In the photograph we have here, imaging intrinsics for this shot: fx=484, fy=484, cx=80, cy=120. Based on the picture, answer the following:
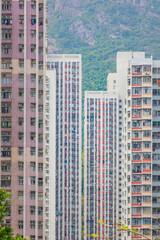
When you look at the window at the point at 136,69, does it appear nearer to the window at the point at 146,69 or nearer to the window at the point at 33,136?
the window at the point at 146,69

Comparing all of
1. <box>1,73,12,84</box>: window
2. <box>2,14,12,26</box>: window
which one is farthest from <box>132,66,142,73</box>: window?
<box>2,14,12,26</box>: window

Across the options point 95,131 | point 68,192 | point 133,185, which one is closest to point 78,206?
point 68,192

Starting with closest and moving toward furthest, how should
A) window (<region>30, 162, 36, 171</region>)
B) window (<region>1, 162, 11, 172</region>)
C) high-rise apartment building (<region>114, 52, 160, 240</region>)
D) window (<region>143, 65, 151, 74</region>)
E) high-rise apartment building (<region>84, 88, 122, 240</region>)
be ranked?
1. window (<region>1, 162, 11, 172</region>)
2. window (<region>30, 162, 36, 171</region>)
3. high-rise apartment building (<region>114, 52, 160, 240</region>)
4. window (<region>143, 65, 151, 74</region>)
5. high-rise apartment building (<region>84, 88, 122, 240</region>)

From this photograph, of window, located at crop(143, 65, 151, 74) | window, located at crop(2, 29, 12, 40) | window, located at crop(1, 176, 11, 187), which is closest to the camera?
window, located at crop(1, 176, 11, 187)

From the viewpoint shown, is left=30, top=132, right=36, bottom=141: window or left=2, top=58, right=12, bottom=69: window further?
left=2, top=58, right=12, bottom=69: window

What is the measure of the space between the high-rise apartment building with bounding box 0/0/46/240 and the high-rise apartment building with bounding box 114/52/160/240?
16908 mm

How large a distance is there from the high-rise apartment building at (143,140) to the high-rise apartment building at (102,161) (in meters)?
61.8

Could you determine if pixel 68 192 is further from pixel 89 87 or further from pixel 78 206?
pixel 89 87

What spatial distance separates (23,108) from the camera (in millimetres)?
53625

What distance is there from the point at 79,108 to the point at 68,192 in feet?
71.5

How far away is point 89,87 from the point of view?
187 m

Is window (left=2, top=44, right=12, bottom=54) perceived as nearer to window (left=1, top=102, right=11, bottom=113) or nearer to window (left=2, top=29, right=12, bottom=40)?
window (left=2, top=29, right=12, bottom=40)

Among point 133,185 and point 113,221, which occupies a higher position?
point 133,185

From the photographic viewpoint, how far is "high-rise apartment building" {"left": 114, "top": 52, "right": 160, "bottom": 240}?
65500mm
